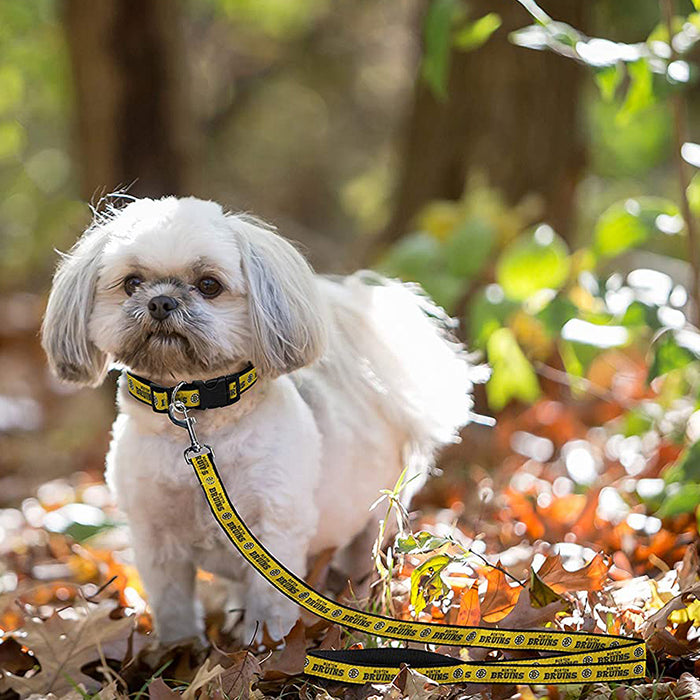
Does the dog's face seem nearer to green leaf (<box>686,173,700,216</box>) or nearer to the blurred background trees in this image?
the blurred background trees

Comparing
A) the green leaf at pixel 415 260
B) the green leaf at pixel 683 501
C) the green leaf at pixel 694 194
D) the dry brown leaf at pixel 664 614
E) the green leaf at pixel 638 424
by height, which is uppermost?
the green leaf at pixel 694 194

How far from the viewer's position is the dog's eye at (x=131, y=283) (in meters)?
2.39

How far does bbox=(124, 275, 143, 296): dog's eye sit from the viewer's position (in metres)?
2.39

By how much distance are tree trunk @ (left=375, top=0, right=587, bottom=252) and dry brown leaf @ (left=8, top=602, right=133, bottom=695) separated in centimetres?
357

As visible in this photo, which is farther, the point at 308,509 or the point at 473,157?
the point at 473,157

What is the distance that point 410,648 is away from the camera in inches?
92.4

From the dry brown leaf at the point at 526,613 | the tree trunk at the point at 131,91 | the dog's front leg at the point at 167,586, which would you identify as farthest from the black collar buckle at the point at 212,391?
the tree trunk at the point at 131,91

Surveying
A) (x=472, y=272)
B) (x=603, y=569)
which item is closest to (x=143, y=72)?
(x=472, y=272)

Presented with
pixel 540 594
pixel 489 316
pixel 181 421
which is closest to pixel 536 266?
pixel 489 316

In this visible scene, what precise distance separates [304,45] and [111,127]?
5.72 m

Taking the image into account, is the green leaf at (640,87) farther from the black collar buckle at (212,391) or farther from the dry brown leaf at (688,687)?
the dry brown leaf at (688,687)

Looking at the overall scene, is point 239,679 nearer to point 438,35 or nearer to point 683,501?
point 683,501

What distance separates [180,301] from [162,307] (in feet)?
0.17

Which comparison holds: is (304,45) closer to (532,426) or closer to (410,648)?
(532,426)
